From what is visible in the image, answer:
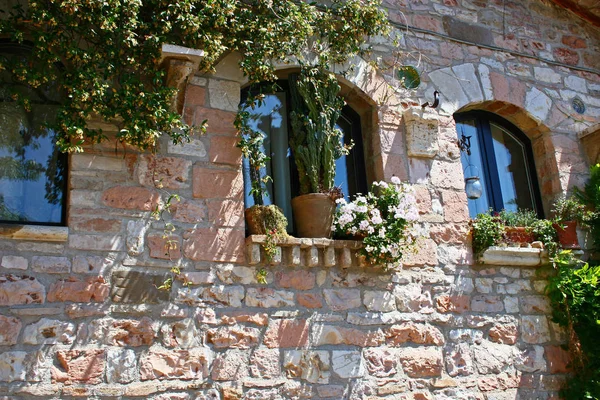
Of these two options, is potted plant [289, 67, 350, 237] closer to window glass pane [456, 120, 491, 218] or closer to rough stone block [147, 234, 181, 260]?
rough stone block [147, 234, 181, 260]

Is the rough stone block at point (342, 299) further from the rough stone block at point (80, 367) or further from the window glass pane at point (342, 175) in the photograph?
the rough stone block at point (80, 367)

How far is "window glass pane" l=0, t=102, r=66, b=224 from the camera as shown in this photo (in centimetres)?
406

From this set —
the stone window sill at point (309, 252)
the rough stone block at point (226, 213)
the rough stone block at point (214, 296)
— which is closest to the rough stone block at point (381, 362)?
the stone window sill at point (309, 252)

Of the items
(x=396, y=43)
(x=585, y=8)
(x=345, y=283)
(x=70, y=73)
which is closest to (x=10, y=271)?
(x=70, y=73)

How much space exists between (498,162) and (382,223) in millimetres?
1817

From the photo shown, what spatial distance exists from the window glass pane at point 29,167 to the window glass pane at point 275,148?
4.25ft

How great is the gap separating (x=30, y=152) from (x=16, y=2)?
3.34ft

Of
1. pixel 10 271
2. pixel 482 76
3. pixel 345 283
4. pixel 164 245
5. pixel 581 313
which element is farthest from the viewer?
pixel 482 76

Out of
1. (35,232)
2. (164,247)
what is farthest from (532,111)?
(35,232)

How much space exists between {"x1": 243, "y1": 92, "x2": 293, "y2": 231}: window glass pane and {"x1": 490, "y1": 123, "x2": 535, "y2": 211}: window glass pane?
2.02m

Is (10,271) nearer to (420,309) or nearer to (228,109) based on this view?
(228,109)

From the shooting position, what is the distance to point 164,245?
13.4ft

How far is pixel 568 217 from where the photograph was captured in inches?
214

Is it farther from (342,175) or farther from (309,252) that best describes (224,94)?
(309,252)
